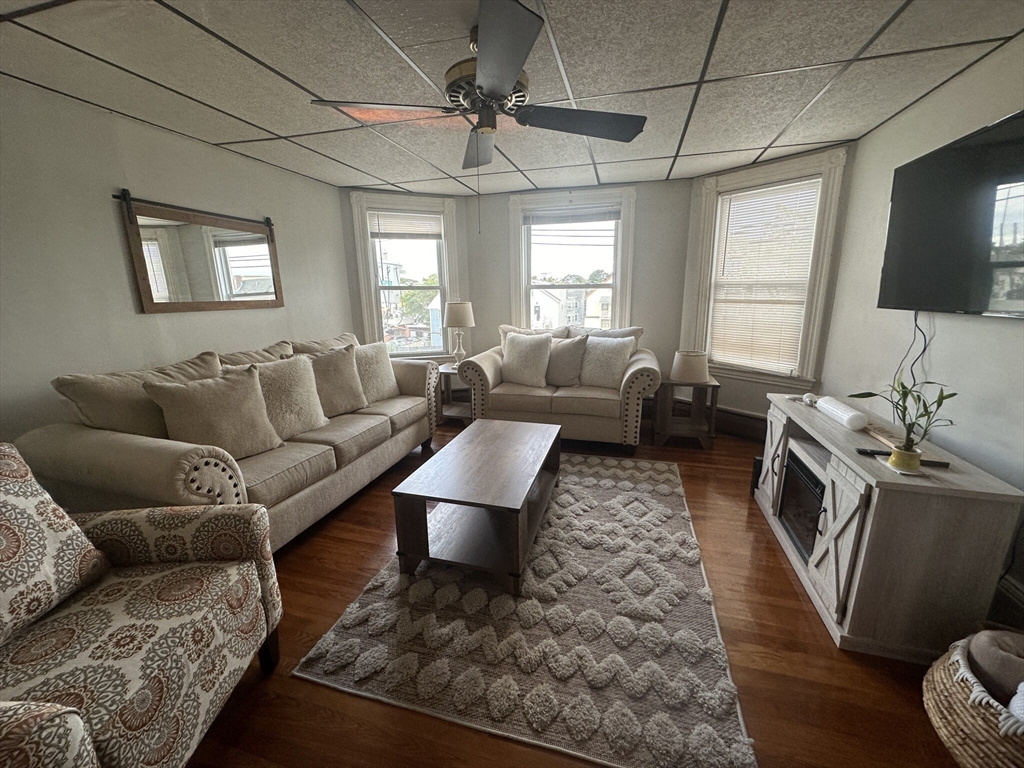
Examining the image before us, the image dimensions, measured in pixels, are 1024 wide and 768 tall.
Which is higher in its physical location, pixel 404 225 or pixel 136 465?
pixel 404 225

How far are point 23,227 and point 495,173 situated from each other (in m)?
2.86

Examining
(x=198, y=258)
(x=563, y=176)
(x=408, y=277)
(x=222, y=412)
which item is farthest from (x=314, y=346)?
(x=563, y=176)

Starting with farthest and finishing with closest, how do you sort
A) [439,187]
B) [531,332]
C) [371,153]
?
[531,332], [439,187], [371,153]

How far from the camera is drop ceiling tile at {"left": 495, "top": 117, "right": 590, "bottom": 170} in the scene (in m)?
2.51

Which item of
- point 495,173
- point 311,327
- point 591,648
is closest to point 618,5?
point 495,173

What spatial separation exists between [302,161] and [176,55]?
1471 mm

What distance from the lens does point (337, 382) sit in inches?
110

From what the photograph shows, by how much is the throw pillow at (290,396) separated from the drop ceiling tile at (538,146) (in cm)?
195

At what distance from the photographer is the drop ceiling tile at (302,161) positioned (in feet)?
8.96

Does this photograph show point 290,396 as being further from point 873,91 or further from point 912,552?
point 873,91

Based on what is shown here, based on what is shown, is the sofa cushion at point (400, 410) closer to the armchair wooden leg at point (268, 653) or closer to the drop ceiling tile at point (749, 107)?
the armchair wooden leg at point (268, 653)

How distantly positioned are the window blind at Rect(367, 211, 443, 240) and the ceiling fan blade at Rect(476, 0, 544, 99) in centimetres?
289

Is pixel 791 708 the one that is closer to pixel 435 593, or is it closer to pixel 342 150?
pixel 435 593

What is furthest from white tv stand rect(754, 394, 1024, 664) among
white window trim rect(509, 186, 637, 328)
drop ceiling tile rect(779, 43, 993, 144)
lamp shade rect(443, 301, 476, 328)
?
lamp shade rect(443, 301, 476, 328)
